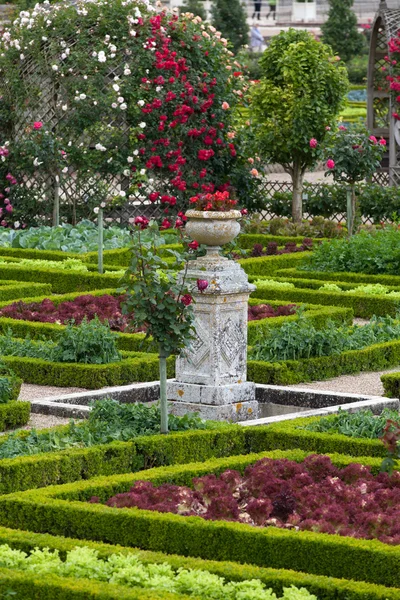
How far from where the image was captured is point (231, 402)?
1141cm

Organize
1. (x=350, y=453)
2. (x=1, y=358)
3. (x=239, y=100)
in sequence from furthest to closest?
(x=239, y=100)
(x=1, y=358)
(x=350, y=453)

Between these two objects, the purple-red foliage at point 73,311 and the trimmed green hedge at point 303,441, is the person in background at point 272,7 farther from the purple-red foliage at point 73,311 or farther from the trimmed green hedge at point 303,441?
the trimmed green hedge at point 303,441

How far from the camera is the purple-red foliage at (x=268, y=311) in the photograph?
15.3 meters

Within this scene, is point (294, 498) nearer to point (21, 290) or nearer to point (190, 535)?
point (190, 535)

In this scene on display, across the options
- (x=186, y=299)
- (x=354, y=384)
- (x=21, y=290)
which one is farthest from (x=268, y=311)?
(x=186, y=299)

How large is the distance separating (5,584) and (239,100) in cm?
1861

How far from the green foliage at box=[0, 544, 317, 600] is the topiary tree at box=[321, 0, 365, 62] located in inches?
1811

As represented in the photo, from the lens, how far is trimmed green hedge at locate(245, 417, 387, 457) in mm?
9836

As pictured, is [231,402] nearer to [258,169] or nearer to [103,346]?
[103,346]

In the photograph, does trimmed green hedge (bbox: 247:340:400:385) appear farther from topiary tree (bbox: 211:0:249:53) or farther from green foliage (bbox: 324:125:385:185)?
topiary tree (bbox: 211:0:249:53)

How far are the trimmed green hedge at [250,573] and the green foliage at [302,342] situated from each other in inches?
224

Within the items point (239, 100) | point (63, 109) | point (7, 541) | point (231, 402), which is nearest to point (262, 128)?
point (239, 100)

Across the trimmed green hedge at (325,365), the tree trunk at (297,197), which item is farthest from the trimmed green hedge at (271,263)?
the trimmed green hedge at (325,365)

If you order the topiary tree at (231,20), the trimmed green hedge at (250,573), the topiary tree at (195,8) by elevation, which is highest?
the topiary tree at (195,8)
